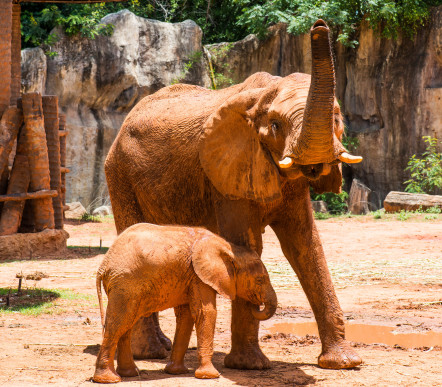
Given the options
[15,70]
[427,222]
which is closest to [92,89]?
[15,70]

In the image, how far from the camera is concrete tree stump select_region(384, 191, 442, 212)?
59.6ft

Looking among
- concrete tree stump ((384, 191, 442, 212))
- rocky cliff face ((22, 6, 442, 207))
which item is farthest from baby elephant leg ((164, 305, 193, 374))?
rocky cliff face ((22, 6, 442, 207))

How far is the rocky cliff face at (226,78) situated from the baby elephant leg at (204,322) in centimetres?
1494

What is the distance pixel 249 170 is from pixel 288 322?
8.82 ft

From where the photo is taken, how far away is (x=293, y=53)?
885 inches

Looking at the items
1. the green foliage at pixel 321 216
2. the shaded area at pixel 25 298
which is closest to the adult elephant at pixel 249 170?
the shaded area at pixel 25 298

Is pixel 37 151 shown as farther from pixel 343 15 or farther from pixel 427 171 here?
pixel 343 15

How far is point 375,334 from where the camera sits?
6852 millimetres

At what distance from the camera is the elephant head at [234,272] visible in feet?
16.4

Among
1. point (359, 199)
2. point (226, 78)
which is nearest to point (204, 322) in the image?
point (359, 199)

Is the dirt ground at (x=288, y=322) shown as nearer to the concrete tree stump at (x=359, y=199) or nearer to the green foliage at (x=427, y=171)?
the green foliage at (x=427, y=171)

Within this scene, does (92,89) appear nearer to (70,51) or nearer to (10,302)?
(70,51)

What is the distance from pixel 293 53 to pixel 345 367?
17.9 metres

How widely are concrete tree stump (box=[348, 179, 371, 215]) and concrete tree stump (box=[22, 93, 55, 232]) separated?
1021 cm
